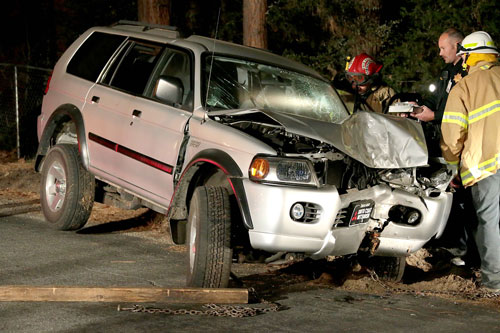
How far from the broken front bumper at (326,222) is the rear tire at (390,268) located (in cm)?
65

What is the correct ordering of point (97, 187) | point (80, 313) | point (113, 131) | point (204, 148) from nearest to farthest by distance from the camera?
point (80, 313)
point (204, 148)
point (113, 131)
point (97, 187)

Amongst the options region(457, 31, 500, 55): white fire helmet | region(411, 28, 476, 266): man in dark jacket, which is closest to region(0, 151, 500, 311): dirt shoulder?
region(411, 28, 476, 266): man in dark jacket

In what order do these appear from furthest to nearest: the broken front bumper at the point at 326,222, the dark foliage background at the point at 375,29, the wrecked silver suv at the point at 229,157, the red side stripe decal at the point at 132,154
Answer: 1. the dark foliage background at the point at 375,29
2. the red side stripe decal at the point at 132,154
3. the wrecked silver suv at the point at 229,157
4. the broken front bumper at the point at 326,222

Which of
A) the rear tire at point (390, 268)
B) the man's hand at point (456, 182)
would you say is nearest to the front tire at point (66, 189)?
the rear tire at point (390, 268)

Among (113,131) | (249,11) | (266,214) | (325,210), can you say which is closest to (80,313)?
(266,214)

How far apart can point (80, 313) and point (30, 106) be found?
38.3 ft

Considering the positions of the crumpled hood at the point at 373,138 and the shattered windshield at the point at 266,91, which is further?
the shattered windshield at the point at 266,91

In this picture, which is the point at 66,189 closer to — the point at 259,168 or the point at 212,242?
the point at 212,242

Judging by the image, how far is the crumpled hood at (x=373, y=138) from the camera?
21.4 feet

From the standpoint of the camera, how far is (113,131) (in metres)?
8.18

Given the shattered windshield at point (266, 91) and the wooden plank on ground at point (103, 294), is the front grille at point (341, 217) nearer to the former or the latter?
the wooden plank on ground at point (103, 294)

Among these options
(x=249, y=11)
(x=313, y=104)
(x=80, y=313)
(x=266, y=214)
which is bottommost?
(x=80, y=313)

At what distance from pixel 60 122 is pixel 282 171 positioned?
366cm

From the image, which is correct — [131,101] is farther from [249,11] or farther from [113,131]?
[249,11]
